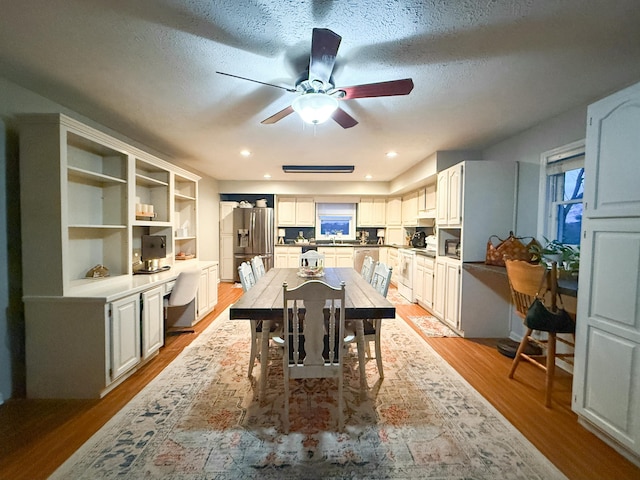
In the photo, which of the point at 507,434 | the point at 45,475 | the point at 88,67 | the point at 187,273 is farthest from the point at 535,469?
the point at 88,67

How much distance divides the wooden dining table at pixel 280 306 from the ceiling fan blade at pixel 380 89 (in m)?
1.42

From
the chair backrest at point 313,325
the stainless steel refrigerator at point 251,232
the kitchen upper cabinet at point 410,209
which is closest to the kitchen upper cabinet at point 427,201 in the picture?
the kitchen upper cabinet at point 410,209

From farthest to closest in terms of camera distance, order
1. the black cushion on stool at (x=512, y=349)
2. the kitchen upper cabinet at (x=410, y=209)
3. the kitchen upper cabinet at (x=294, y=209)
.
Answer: the kitchen upper cabinet at (x=294, y=209)
the kitchen upper cabinet at (x=410, y=209)
the black cushion on stool at (x=512, y=349)

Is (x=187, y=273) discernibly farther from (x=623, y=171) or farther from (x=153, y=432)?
(x=623, y=171)

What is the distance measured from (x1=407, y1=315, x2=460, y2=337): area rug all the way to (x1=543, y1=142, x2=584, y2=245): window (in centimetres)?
155

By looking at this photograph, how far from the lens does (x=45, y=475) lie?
55.1 inches

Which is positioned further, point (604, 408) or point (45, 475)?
point (604, 408)

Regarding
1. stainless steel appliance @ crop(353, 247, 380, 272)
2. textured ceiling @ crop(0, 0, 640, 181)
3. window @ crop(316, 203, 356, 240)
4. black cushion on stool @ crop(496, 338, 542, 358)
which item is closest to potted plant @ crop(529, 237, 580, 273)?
black cushion on stool @ crop(496, 338, 542, 358)

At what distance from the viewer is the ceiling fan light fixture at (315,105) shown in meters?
1.73

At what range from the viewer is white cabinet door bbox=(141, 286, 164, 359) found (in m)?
2.46

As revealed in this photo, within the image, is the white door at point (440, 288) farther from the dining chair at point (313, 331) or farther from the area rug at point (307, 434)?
the dining chair at point (313, 331)

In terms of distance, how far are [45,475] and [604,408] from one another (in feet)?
10.5

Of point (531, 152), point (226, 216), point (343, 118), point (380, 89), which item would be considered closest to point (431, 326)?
point (531, 152)

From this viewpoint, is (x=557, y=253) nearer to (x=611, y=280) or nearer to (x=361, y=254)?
(x=611, y=280)
